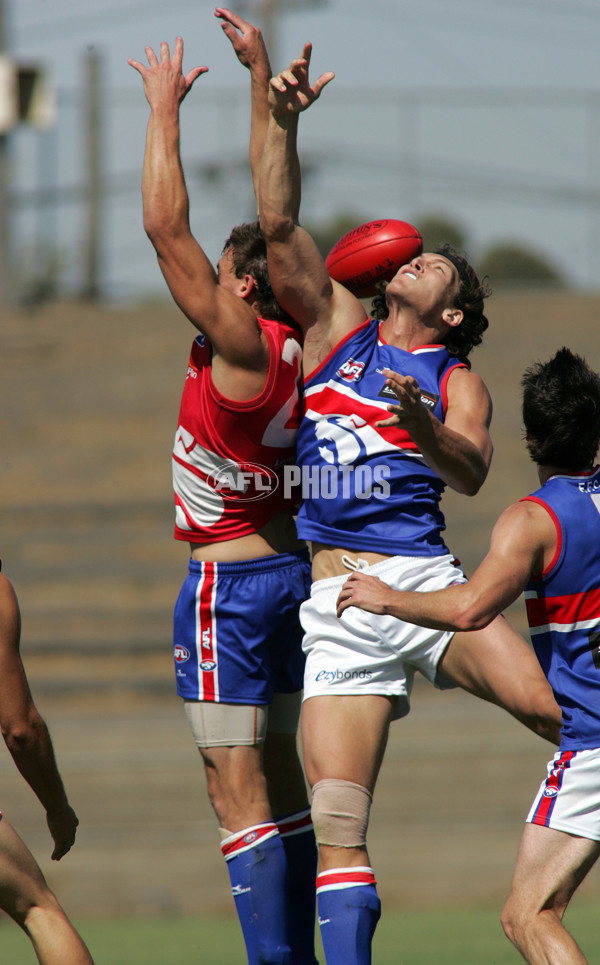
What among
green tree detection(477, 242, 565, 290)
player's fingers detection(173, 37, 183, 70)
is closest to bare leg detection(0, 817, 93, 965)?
player's fingers detection(173, 37, 183, 70)

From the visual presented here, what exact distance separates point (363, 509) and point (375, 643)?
45 centimetres

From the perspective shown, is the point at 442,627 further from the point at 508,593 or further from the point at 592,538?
the point at 592,538

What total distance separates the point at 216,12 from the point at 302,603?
7.37ft

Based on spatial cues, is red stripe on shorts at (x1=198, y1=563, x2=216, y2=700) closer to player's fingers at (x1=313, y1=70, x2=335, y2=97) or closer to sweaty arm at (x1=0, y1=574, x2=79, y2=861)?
sweaty arm at (x1=0, y1=574, x2=79, y2=861)

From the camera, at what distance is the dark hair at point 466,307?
13.4 feet

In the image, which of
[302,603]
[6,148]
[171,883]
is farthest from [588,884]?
[6,148]

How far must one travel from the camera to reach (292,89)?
143 inches

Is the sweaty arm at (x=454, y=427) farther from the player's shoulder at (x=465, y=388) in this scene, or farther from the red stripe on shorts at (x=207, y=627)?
the red stripe on shorts at (x=207, y=627)

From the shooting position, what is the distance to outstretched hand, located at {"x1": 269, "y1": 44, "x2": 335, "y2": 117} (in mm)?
3607

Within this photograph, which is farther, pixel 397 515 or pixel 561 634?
pixel 397 515

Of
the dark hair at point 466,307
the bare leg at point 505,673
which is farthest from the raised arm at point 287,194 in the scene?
the bare leg at point 505,673

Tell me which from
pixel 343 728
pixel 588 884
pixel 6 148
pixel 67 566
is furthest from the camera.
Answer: pixel 6 148

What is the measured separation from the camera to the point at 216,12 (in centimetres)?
426

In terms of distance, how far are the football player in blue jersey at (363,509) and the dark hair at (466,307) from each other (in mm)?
12
